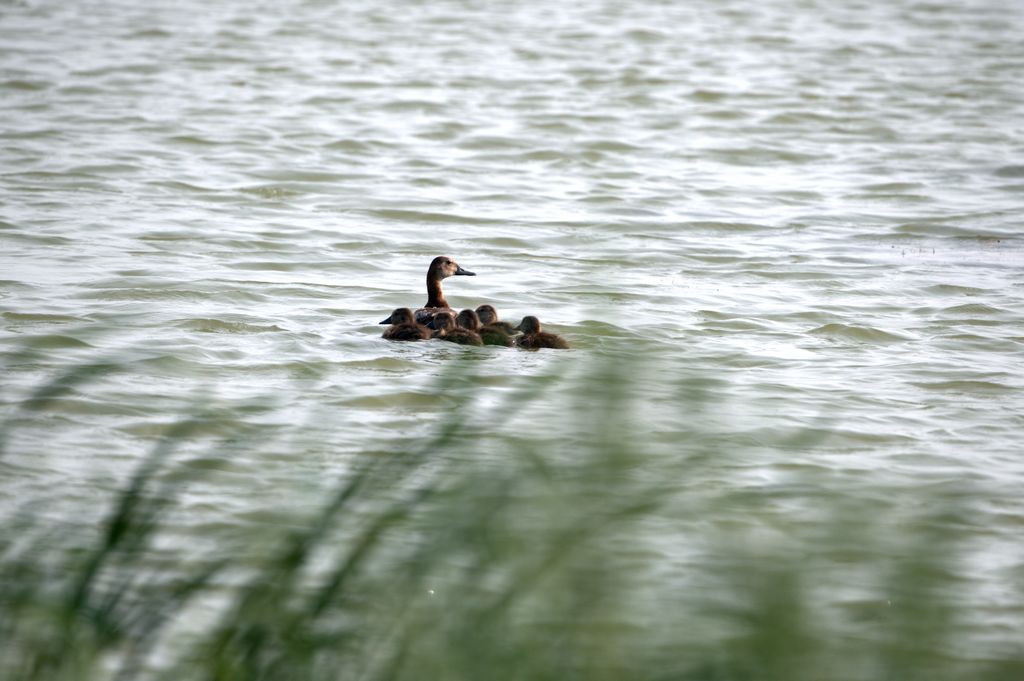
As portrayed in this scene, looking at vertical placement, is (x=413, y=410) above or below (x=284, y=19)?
below

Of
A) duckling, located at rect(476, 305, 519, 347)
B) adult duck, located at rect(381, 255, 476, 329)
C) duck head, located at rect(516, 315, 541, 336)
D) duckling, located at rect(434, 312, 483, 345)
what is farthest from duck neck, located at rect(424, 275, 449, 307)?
duck head, located at rect(516, 315, 541, 336)

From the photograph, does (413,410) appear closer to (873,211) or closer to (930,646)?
(930,646)

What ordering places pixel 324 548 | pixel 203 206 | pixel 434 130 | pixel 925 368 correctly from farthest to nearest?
pixel 434 130, pixel 203 206, pixel 925 368, pixel 324 548

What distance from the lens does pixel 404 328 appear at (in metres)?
7.80

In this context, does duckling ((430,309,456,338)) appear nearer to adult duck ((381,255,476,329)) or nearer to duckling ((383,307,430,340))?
duckling ((383,307,430,340))

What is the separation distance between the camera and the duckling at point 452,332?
303 inches

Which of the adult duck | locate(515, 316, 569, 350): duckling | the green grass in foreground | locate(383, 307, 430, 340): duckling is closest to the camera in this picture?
the green grass in foreground

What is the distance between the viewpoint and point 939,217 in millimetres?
11914

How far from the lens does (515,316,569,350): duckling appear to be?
25.1 feet

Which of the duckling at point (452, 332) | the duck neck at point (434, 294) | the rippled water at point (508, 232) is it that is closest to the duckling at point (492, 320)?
the duckling at point (452, 332)

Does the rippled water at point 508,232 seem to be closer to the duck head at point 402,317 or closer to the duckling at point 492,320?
the duck head at point 402,317

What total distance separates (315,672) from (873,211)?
9.84 meters

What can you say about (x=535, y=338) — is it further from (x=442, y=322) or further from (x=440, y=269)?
(x=440, y=269)

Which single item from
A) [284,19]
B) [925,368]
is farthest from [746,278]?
[284,19]
